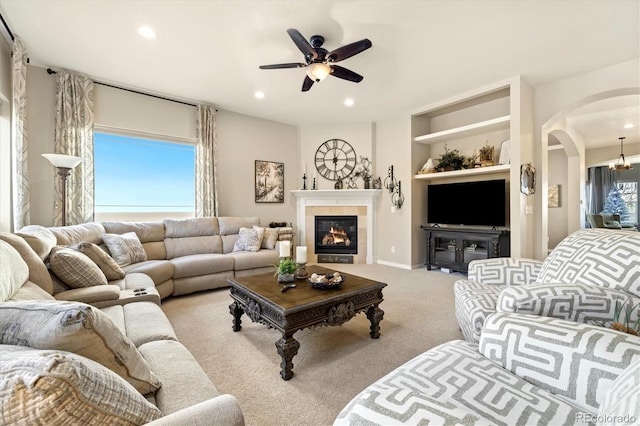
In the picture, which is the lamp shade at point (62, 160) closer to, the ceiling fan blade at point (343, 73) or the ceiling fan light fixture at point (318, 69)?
the ceiling fan light fixture at point (318, 69)

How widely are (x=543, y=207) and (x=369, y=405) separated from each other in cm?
438

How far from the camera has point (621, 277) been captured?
1.49 meters

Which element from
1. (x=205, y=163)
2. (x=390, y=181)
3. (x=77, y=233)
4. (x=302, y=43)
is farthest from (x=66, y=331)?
(x=390, y=181)

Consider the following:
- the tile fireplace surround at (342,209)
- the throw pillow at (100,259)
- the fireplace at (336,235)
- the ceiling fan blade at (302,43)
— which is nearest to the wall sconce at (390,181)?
the tile fireplace surround at (342,209)

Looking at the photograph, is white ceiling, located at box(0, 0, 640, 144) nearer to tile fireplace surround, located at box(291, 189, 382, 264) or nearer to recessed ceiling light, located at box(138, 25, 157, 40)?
recessed ceiling light, located at box(138, 25, 157, 40)

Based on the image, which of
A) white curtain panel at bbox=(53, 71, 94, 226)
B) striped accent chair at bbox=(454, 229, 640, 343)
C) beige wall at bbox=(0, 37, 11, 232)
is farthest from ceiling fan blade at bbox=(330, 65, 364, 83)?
beige wall at bbox=(0, 37, 11, 232)

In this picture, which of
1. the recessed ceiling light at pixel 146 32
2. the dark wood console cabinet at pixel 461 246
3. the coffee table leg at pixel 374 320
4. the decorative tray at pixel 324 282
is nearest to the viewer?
the decorative tray at pixel 324 282

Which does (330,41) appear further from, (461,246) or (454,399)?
(461,246)

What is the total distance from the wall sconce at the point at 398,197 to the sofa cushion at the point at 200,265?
10.3ft

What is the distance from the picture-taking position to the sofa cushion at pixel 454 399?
770 mm

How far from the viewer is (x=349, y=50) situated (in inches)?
103

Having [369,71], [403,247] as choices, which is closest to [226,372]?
[369,71]

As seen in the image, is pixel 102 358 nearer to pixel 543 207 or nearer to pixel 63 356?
pixel 63 356

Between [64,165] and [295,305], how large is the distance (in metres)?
3.21
